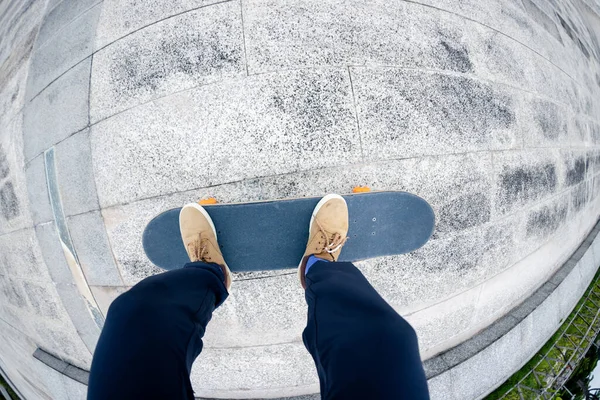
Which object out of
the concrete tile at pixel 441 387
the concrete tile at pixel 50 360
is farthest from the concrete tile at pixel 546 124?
the concrete tile at pixel 50 360

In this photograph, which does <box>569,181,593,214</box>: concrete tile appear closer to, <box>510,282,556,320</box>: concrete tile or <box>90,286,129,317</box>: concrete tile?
<box>510,282,556,320</box>: concrete tile

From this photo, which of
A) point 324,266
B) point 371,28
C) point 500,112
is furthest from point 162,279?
point 500,112

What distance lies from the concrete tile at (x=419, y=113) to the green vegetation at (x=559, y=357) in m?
3.21

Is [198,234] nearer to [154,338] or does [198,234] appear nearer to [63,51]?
[154,338]

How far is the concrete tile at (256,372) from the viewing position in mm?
3035

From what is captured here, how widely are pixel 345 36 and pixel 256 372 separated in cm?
333

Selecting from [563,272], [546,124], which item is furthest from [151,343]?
[563,272]

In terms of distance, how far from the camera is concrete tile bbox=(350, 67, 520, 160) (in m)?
2.67

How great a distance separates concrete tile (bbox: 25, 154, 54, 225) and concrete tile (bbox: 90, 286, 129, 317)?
0.82 meters

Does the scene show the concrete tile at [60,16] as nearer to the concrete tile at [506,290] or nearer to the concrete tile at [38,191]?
the concrete tile at [38,191]

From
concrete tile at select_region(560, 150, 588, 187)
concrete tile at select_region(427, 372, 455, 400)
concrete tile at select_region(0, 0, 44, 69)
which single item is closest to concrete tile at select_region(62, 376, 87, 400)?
concrete tile at select_region(0, 0, 44, 69)

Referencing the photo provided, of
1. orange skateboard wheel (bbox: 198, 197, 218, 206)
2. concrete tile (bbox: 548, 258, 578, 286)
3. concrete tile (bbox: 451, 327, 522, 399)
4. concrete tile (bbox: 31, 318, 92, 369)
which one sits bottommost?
concrete tile (bbox: 451, 327, 522, 399)

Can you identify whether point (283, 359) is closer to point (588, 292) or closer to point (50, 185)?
point (50, 185)

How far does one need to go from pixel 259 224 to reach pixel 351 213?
2.72 ft
